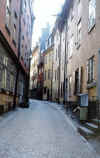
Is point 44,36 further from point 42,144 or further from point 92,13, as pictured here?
point 42,144

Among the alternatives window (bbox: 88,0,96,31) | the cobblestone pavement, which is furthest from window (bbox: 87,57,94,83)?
the cobblestone pavement

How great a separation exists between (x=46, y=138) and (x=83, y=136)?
1327 mm

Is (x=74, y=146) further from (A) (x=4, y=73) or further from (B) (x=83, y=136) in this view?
(A) (x=4, y=73)

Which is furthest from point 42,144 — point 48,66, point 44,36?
point 44,36

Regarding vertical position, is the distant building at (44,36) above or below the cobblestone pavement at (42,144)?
above

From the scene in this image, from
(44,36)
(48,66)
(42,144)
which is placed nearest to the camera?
(42,144)

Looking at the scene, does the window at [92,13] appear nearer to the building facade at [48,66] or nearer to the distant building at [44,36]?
the building facade at [48,66]

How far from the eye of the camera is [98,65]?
9.87 meters

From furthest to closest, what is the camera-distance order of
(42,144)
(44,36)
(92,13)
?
(44,36) → (92,13) → (42,144)

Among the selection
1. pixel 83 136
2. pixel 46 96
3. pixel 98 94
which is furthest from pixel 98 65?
pixel 46 96

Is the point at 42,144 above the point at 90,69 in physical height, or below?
below

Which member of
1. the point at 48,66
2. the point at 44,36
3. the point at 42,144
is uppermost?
the point at 44,36

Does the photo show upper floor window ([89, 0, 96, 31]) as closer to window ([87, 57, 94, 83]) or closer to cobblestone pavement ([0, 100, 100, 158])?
window ([87, 57, 94, 83])

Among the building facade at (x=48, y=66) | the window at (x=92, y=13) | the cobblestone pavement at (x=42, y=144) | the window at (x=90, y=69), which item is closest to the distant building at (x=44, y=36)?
the building facade at (x=48, y=66)
